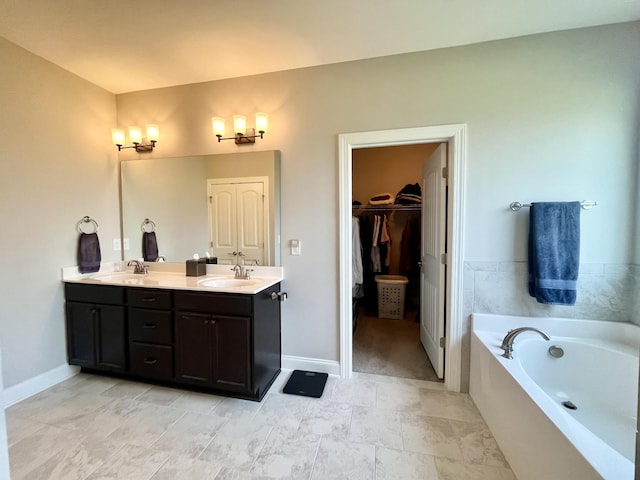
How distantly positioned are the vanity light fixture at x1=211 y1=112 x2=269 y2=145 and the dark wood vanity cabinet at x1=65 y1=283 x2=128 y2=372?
1.54 meters

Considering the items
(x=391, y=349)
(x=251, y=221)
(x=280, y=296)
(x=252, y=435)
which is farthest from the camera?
(x=391, y=349)

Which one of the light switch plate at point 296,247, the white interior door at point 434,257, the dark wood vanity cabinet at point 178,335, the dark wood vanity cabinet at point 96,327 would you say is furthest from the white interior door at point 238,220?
the white interior door at point 434,257

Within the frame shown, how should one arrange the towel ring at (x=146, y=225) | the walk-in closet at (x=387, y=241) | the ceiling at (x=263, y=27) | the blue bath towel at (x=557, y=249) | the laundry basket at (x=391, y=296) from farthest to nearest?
the laundry basket at (x=391, y=296), the walk-in closet at (x=387, y=241), the towel ring at (x=146, y=225), the blue bath towel at (x=557, y=249), the ceiling at (x=263, y=27)

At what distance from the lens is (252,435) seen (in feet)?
5.47

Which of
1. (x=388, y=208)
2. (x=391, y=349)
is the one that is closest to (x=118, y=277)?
(x=391, y=349)

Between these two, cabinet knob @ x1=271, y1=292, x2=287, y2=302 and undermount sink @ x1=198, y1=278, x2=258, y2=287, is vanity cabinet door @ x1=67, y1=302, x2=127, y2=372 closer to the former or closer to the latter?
undermount sink @ x1=198, y1=278, x2=258, y2=287

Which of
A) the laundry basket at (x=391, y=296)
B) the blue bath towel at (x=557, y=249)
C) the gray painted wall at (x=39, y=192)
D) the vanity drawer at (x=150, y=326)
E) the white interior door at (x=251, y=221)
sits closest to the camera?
the blue bath towel at (x=557, y=249)

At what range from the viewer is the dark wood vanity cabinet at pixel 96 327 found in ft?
7.03

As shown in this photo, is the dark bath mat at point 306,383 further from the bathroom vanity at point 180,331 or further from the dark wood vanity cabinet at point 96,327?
the dark wood vanity cabinet at point 96,327

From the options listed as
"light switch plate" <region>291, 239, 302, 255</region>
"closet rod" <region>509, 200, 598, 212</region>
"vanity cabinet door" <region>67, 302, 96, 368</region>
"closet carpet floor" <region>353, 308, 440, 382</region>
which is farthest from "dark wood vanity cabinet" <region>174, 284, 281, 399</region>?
"closet rod" <region>509, 200, 598, 212</region>

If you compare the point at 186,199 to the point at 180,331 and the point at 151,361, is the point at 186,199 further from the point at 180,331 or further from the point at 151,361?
the point at 151,361

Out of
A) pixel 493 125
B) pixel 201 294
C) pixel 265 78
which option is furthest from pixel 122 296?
pixel 493 125

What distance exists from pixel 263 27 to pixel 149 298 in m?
2.12

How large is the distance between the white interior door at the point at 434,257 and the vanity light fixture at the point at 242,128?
4.92ft
